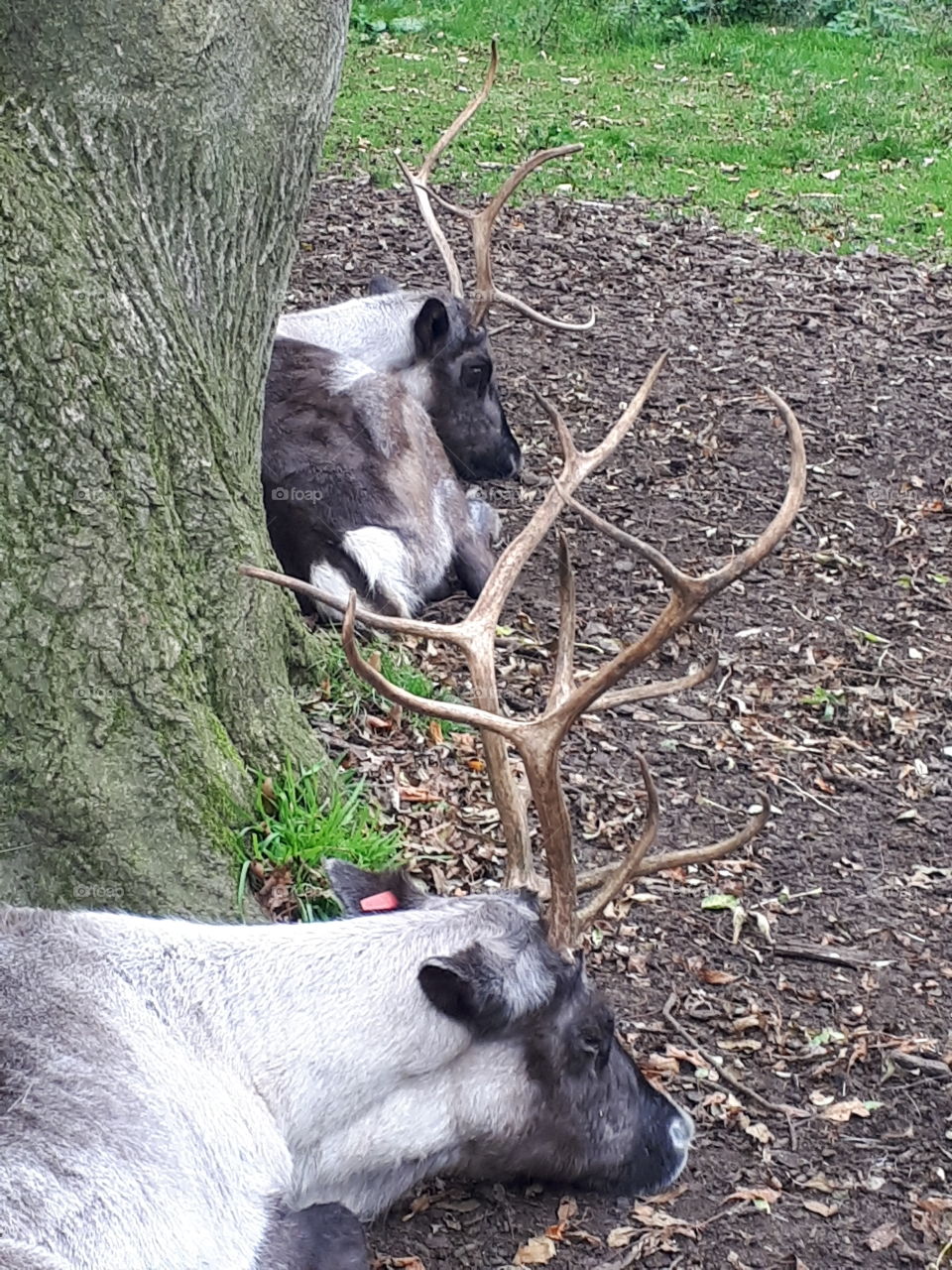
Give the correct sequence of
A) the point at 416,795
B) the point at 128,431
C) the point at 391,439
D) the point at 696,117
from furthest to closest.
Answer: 1. the point at 696,117
2. the point at 391,439
3. the point at 416,795
4. the point at 128,431

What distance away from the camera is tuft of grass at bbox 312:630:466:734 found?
490 cm

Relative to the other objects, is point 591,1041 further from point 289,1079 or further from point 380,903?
point 289,1079

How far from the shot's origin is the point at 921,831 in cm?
463

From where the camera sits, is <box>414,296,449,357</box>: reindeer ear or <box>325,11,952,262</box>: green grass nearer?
<box>414,296,449,357</box>: reindeer ear

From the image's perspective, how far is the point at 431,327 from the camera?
7141 millimetres

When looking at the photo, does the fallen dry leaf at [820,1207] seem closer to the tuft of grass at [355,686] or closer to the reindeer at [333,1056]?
the reindeer at [333,1056]

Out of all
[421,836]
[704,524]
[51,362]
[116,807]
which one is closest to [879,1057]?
[421,836]

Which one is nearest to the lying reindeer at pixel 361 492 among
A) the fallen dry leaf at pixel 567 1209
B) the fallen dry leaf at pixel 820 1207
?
the fallen dry leaf at pixel 567 1209

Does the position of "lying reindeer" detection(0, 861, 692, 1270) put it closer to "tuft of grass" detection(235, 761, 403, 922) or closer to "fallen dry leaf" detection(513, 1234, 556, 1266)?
"fallen dry leaf" detection(513, 1234, 556, 1266)

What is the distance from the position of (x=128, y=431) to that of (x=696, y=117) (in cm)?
942

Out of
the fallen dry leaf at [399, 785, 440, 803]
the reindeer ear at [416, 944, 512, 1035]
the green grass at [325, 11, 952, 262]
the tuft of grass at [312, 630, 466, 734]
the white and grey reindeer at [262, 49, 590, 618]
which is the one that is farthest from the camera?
the green grass at [325, 11, 952, 262]

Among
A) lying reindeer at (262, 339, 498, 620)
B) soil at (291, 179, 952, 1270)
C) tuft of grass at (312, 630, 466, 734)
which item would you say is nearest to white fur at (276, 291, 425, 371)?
lying reindeer at (262, 339, 498, 620)

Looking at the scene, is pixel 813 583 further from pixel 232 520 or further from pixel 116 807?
pixel 116 807

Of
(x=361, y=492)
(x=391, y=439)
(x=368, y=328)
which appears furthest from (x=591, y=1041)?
(x=368, y=328)
